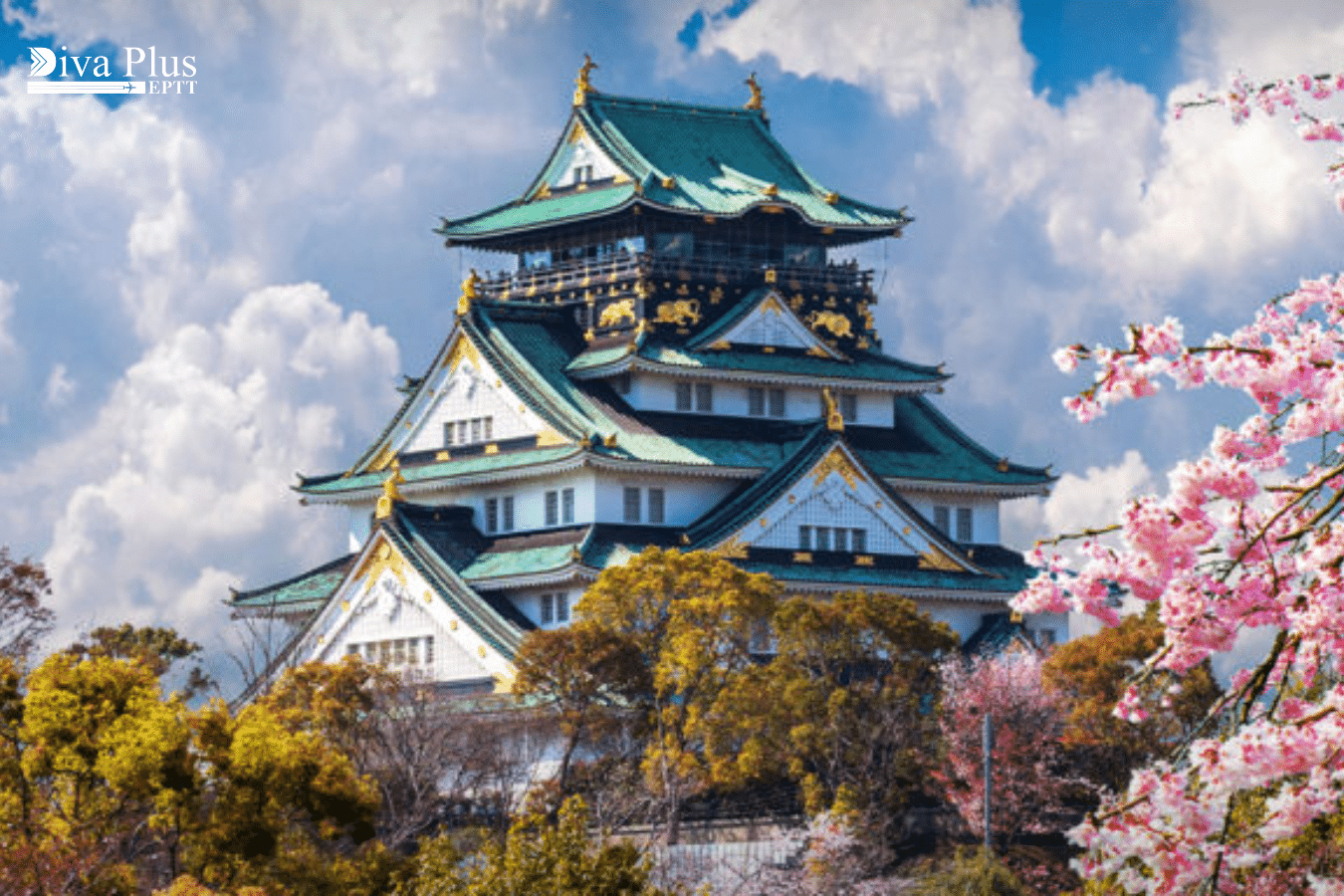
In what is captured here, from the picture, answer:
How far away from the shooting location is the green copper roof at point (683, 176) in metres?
75.1

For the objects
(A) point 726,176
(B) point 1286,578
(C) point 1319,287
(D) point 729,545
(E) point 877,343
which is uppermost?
(A) point 726,176

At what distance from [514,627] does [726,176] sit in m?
18.6

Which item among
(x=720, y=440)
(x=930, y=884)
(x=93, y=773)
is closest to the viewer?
(x=93, y=773)

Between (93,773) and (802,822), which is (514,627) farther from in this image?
(93,773)

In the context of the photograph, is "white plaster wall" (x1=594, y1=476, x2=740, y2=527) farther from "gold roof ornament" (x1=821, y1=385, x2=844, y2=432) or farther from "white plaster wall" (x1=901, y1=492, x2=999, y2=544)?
"white plaster wall" (x1=901, y1=492, x2=999, y2=544)

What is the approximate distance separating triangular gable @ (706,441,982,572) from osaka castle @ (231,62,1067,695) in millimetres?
61

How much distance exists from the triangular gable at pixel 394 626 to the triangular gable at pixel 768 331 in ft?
35.3

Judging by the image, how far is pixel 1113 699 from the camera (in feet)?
195

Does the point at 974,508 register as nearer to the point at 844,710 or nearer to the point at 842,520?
the point at 842,520

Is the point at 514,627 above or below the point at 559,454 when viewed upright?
below

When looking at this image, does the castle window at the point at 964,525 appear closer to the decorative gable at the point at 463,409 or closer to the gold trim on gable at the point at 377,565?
the decorative gable at the point at 463,409

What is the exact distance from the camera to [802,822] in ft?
189

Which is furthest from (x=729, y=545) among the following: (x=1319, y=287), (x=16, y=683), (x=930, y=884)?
(x=1319, y=287)

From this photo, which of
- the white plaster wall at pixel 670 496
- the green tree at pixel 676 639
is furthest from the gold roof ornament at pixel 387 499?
the green tree at pixel 676 639
